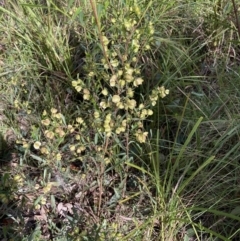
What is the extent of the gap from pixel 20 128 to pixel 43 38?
506 mm

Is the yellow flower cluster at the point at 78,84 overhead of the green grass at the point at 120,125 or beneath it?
overhead

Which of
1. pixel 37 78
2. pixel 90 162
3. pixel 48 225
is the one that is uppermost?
pixel 37 78

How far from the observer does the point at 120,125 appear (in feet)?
4.70

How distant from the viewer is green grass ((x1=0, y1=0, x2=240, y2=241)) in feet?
5.14

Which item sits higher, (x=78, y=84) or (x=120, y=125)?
(x=78, y=84)

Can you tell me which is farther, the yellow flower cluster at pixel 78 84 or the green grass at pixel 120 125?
the green grass at pixel 120 125

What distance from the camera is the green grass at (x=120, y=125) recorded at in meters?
1.57

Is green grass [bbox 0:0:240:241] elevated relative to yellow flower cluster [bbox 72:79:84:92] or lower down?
lower down

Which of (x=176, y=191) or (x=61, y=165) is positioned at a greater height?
(x=61, y=165)

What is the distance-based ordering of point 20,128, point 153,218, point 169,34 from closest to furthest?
point 153,218 < point 20,128 < point 169,34

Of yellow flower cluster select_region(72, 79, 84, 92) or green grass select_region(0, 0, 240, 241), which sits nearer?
yellow flower cluster select_region(72, 79, 84, 92)

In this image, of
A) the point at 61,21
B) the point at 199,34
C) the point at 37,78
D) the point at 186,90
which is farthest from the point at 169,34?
the point at 37,78

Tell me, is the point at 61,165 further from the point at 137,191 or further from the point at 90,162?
the point at 137,191

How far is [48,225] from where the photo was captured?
5.56 feet
